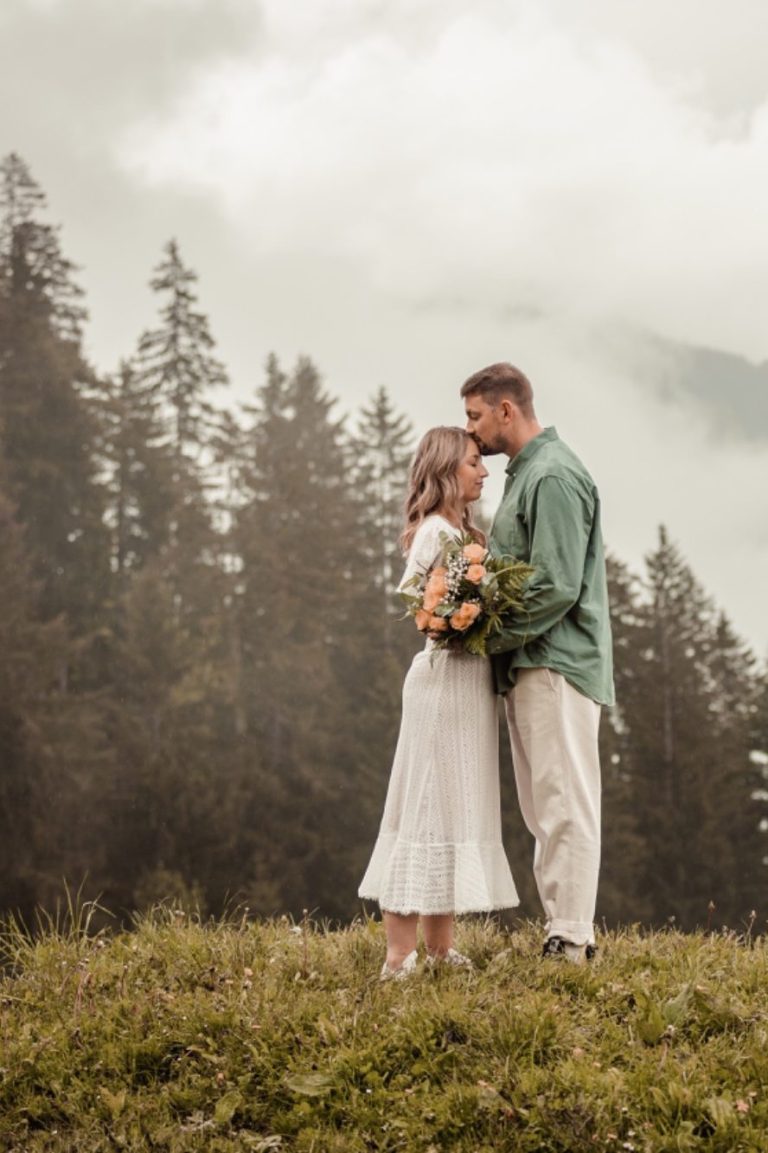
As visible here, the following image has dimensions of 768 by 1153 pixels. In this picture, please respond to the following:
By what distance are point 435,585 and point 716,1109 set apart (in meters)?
2.47

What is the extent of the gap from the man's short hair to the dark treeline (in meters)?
30.2

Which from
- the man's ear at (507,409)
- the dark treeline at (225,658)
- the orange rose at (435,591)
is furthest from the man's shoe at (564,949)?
the dark treeline at (225,658)

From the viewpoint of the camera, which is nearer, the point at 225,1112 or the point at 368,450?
the point at 225,1112

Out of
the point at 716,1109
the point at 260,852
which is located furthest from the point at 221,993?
the point at 260,852

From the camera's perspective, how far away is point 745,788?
48.8m

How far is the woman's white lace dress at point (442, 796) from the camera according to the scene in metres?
6.09

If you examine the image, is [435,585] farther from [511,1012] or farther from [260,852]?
[260,852]

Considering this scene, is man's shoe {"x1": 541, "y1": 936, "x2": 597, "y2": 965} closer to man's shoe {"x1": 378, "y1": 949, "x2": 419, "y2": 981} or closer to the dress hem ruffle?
the dress hem ruffle

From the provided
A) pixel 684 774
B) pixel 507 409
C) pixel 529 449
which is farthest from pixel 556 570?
pixel 684 774

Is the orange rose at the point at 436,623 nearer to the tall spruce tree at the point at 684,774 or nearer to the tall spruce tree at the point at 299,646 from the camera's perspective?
the tall spruce tree at the point at 299,646

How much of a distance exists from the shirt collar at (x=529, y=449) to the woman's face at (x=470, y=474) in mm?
163

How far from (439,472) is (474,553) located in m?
0.53

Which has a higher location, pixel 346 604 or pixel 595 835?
pixel 346 604

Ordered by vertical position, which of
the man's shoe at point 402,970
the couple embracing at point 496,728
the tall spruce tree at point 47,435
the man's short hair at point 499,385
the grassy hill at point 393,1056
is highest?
the tall spruce tree at point 47,435
